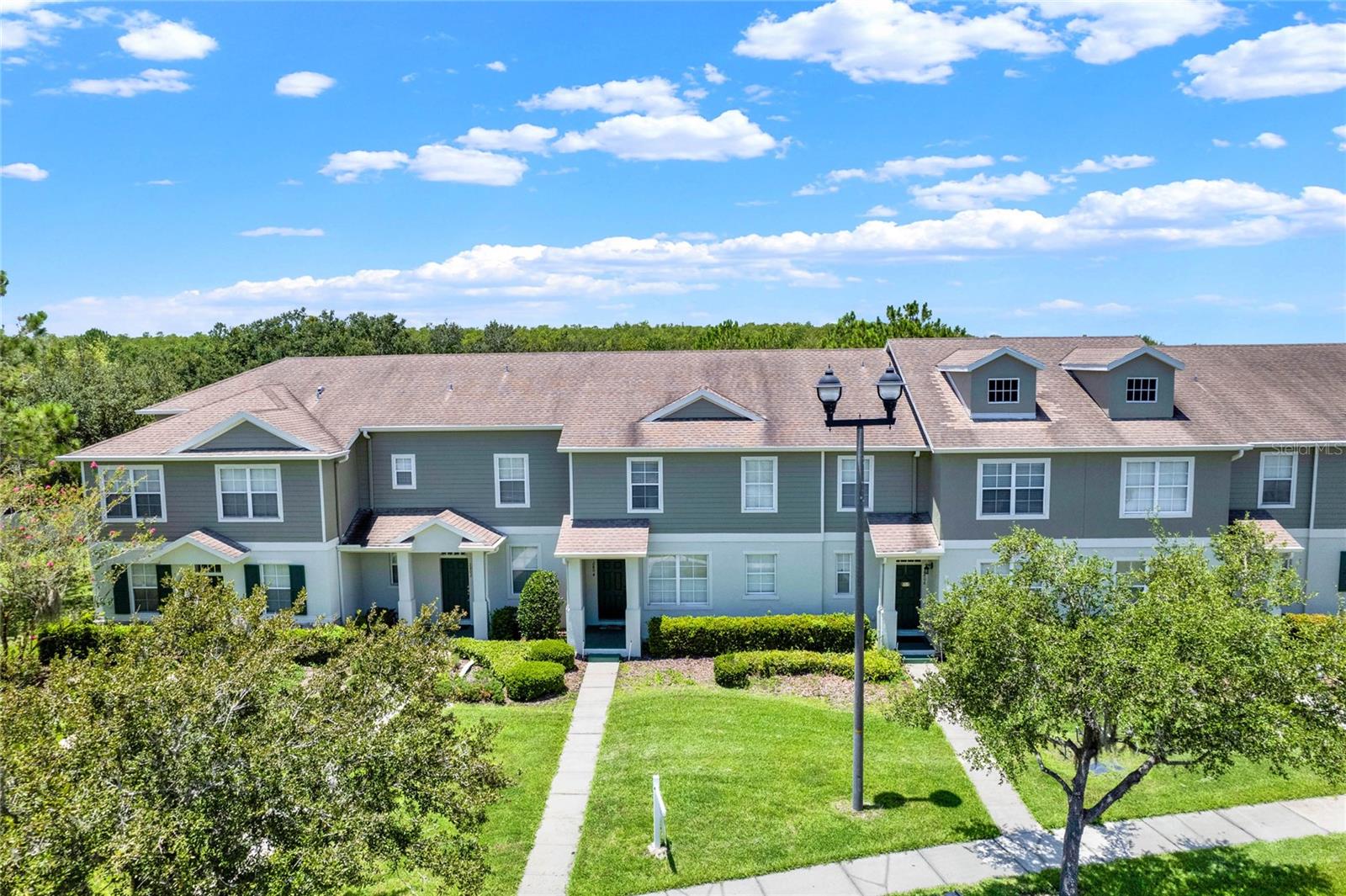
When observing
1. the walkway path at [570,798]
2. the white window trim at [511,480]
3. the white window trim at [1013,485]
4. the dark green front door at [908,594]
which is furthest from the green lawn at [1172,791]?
the white window trim at [511,480]

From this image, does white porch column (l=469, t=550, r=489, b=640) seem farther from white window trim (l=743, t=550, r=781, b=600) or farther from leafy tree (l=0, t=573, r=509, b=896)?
leafy tree (l=0, t=573, r=509, b=896)

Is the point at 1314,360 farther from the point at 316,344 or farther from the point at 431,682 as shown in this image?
the point at 316,344

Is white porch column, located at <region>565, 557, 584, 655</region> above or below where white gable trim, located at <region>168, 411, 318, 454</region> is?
below

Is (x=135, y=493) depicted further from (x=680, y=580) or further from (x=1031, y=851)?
(x=1031, y=851)

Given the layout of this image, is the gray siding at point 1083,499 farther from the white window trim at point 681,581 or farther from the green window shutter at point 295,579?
the green window shutter at point 295,579

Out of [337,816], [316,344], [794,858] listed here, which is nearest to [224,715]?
[337,816]

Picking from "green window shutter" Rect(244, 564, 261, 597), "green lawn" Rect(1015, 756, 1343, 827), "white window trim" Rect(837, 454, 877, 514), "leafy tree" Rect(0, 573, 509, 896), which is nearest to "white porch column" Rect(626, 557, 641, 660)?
"white window trim" Rect(837, 454, 877, 514)

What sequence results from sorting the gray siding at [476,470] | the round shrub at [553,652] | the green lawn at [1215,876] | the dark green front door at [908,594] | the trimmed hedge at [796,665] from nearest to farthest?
the green lawn at [1215,876] < the trimmed hedge at [796,665] < the round shrub at [553,652] < the dark green front door at [908,594] < the gray siding at [476,470]
